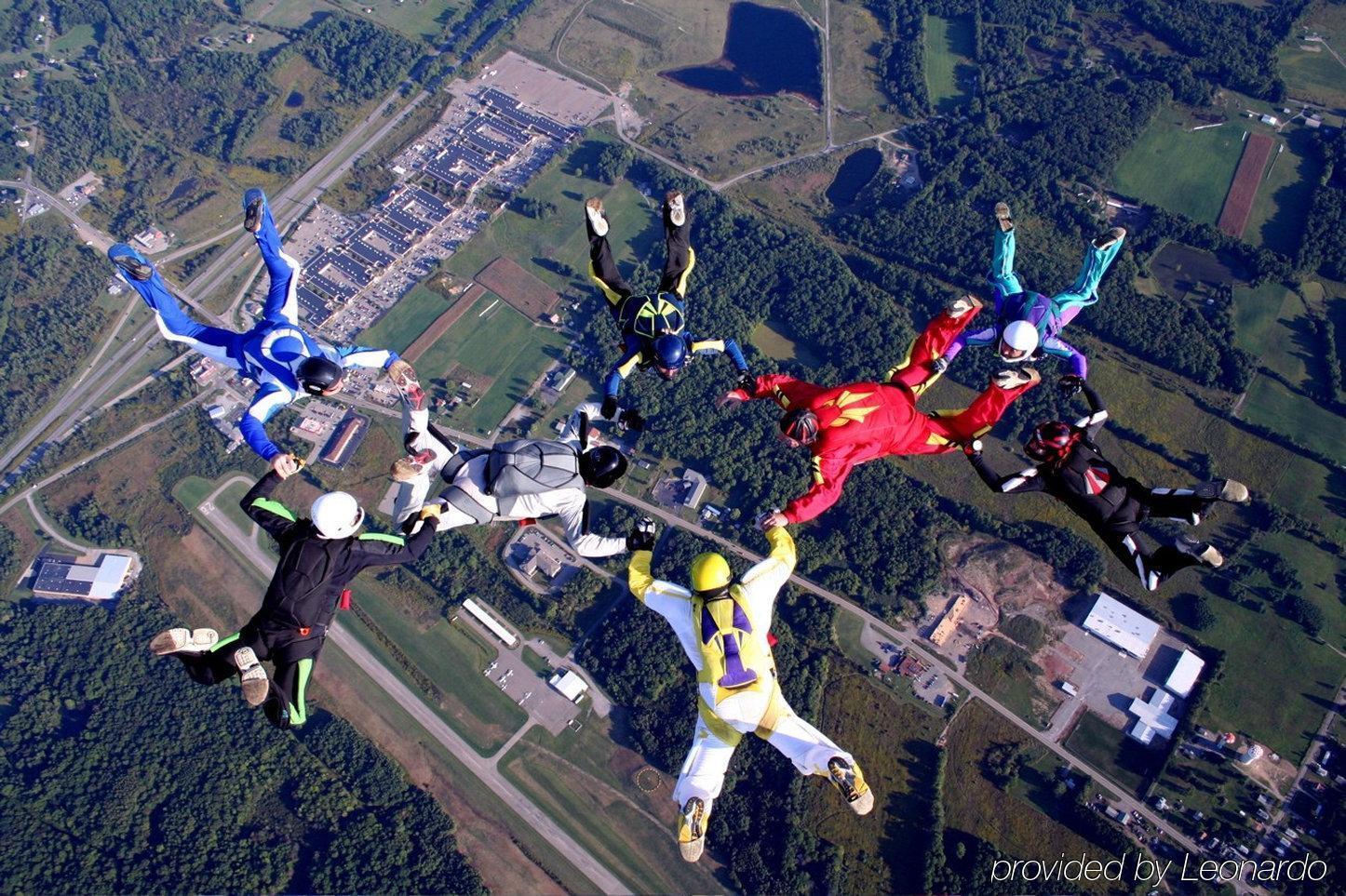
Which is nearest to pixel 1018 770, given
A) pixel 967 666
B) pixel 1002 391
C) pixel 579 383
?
pixel 967 666

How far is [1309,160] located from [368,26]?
9188 centimetres

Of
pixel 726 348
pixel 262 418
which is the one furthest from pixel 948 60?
pixel 262 418

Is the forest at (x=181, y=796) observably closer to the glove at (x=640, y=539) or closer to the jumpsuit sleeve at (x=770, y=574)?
the jumpsuit sleeve at (x=770, y=574)

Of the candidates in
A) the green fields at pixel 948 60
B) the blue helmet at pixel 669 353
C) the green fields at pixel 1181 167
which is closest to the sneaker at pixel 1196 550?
the blue helmet at pixel 669 353

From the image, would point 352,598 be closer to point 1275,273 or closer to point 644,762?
point 644,762

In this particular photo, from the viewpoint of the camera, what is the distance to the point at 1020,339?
28.3 m

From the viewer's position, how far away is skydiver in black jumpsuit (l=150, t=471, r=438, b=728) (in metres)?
23.7

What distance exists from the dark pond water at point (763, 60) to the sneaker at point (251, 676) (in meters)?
75.1

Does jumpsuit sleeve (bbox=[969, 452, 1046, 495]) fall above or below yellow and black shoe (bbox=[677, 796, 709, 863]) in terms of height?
above

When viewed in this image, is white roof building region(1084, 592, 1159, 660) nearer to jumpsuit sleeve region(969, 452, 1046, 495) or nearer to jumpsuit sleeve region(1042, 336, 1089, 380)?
jumpsuit sleeve region(1042, 336, 1089, 380)

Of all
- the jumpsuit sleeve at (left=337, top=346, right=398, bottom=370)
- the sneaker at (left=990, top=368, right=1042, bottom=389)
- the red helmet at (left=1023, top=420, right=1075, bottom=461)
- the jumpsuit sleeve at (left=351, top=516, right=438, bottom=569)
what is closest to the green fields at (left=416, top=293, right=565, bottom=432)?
the jumpsuit sleeve at (left=337, top=346, right=398, bottom=370)

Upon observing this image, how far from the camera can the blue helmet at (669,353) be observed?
28.1m

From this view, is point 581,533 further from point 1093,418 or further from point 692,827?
point 1093,418

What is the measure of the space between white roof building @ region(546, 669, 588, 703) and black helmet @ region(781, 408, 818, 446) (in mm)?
32826
